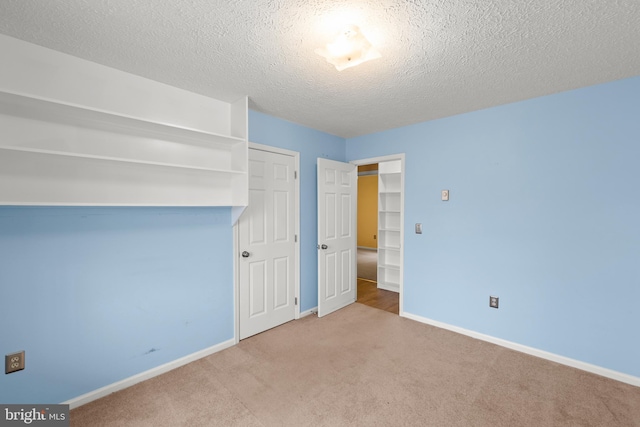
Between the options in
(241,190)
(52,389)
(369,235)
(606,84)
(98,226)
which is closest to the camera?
(52,389)

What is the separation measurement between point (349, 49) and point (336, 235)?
2540mm

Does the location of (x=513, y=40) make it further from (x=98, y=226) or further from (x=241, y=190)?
(x=98, y=226)

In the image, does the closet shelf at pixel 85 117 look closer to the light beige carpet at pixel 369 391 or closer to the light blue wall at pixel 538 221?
the light beige carpet at pixel 369 391

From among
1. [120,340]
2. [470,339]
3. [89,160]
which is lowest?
[470,339]

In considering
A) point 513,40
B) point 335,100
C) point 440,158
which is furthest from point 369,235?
point 513,40

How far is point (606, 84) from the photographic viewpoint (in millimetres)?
2291

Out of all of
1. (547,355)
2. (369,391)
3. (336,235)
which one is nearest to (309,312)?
(336,235)

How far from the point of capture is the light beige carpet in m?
1.85

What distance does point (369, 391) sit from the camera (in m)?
2.12

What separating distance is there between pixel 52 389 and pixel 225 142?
2.20m

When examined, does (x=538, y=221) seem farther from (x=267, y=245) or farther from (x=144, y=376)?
Answer: (x=144, y=376)

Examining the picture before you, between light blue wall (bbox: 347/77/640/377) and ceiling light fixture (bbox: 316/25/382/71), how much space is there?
1.95 meters

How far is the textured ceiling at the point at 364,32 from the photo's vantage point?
4.77ft

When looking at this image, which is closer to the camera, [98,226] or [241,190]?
[98,226]
